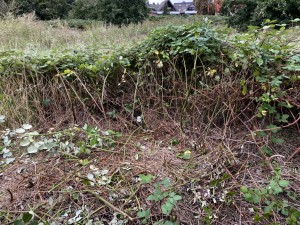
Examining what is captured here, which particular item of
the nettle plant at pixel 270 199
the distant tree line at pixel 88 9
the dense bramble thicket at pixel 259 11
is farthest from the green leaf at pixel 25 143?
the distant tree line at pixel 88 9

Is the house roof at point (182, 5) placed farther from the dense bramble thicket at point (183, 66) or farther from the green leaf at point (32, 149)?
the green leaf at point (32, 149)

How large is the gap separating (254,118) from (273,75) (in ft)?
1.15

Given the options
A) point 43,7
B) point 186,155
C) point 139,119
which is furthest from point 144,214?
point 43,7

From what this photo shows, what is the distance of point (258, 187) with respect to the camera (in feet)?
4.62

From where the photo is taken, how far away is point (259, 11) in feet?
22.8

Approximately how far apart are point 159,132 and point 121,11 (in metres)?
11.6

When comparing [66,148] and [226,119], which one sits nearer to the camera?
[66,148]

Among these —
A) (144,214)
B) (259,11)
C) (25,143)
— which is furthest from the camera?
(259,11)

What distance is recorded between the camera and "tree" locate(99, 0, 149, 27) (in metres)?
12.2

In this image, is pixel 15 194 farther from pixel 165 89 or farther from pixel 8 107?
pixel 165 89

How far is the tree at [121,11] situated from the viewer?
1217 cm

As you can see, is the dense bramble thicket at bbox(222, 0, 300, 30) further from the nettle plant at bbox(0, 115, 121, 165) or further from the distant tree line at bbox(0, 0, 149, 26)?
the nettle plant at bbox(0, 115, 121, 165)

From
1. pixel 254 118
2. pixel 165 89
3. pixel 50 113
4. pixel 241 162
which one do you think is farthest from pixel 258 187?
pixel 50 113

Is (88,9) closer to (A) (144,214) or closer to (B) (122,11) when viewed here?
(B) (122,11)
